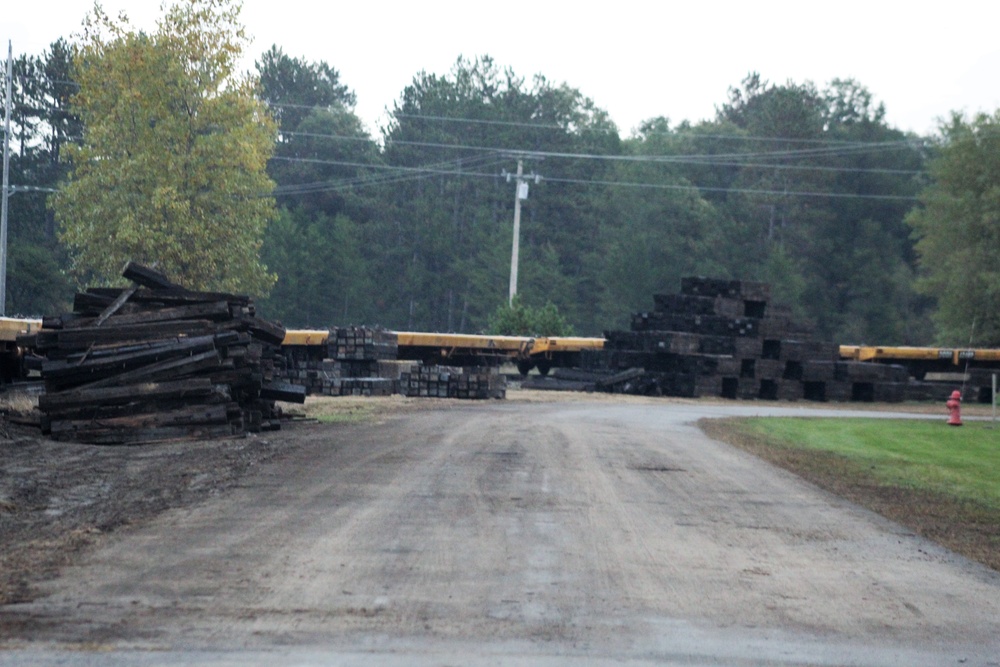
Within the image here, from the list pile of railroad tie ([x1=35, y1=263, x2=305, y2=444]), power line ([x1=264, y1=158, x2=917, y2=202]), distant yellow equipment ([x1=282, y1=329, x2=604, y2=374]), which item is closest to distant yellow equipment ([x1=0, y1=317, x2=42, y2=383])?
pile of railroad tie ([x1=35, y1=263, x2=305, y2=444])

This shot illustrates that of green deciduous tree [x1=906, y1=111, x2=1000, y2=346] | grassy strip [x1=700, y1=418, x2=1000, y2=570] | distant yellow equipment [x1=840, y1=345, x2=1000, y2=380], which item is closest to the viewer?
grassy strip [x1=700, y1=418, x2=1000, y2=570]

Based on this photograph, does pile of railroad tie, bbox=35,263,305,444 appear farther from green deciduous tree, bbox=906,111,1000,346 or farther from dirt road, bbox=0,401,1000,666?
green deciduous tree, bbox=906,111,1000,346

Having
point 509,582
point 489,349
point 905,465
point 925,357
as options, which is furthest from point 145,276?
point 925,357

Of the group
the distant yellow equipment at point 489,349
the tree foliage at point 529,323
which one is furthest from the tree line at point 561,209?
the distant yellow equipment at point 489,349

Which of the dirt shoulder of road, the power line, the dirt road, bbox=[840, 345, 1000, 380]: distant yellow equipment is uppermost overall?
the power line

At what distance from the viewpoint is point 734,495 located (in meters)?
13.8

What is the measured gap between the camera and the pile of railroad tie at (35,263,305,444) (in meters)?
17.9

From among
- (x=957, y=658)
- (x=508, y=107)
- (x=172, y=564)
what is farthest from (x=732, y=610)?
(x=508, y=107)

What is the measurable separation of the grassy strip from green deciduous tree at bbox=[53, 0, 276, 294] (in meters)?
20.7

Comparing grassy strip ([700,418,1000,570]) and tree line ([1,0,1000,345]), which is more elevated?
tree line ([1,0,1000,345])

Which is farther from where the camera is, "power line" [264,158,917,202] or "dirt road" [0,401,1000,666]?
"power line" [264,158,917,202]

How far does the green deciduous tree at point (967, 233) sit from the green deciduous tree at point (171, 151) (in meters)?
38.0

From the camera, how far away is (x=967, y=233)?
6412cm

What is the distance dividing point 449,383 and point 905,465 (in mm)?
17006
